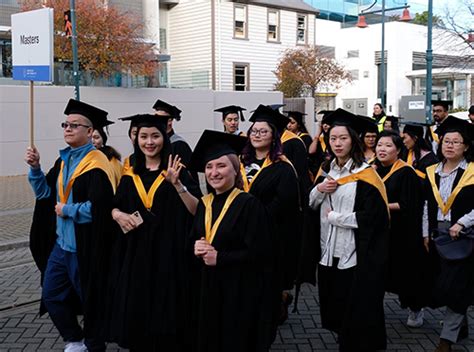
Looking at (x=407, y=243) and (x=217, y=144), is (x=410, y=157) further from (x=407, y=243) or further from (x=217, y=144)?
(x=217, y=144)

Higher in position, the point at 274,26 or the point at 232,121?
the point at 274,26

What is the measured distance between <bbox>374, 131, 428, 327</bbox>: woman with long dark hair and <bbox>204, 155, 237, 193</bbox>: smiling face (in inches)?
92.8

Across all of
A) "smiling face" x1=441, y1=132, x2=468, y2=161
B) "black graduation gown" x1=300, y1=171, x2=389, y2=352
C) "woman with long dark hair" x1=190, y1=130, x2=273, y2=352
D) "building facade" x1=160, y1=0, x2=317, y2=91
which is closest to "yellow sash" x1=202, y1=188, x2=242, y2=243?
"woman with long dark hair" x1=190, y1=130, x2=273, y2=352

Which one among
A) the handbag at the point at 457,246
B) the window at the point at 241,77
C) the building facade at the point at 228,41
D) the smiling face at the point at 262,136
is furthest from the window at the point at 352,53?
the handbag at the point at 457,246

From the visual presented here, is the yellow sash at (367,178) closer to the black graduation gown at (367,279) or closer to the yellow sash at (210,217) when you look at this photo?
the black graduation gown at (367,279)

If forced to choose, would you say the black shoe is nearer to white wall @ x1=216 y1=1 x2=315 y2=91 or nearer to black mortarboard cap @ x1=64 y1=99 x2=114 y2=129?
black mortarboard cap @ x1=64 y1=99 x2=114 y2=129

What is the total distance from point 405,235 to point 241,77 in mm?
24109

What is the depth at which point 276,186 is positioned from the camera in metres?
5.21

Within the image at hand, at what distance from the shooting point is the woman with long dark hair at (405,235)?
18.7 feet

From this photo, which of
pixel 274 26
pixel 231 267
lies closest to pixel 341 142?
pixel 231 267

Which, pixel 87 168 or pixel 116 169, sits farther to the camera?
pixel 116 169

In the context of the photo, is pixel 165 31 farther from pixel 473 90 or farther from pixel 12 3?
pixel 473 90

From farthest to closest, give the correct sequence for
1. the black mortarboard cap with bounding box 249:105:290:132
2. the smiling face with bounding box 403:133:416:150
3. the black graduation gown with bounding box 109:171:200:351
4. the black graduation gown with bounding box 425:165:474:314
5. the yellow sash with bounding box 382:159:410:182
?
the smiling face with bounding box 403:133:416:150
the yellow sash with bounding box 382:159:410:182
the black mortarboard cap with bounding box 249:105:290:132
the black graduation gown with bounding box 425:165:474:314
the black graduation gown with bounding box 109:171:200:351

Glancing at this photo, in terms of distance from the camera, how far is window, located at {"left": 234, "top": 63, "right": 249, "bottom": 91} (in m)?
28.8
